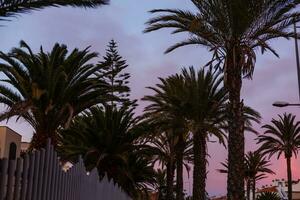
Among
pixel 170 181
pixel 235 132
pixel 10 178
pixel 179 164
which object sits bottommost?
pixel 10 178

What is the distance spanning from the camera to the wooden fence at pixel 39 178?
4527 mm

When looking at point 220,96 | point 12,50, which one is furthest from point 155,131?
point 12,50

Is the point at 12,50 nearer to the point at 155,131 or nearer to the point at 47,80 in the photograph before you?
the point at 47,80

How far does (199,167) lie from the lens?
99.2 ft

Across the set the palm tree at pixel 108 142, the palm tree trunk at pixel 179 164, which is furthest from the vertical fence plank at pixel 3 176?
the palm tree trunk at pixel 179 164

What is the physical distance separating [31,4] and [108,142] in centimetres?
2103

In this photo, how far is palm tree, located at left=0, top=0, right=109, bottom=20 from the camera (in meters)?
7.66

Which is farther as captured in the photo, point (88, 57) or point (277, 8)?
point (88, 57)

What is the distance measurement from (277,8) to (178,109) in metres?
12.3

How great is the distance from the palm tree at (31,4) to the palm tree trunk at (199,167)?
72.6ft

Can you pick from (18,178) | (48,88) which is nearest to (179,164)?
(48,88)

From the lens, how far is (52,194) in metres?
5.96

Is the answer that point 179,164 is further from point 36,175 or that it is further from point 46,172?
point 36,175

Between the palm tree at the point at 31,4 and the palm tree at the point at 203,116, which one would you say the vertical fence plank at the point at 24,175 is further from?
the palm tree at the point at 203,116
